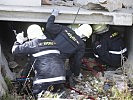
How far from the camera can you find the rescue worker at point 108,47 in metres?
8.08

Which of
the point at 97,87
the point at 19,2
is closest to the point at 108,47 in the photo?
the point at 97,87

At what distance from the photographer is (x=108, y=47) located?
8141mm

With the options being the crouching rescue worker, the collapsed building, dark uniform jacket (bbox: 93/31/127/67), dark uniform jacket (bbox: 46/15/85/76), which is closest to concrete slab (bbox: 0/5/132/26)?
the collapsed building

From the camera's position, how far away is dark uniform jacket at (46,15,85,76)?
7289 millimetres

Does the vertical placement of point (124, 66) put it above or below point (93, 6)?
below

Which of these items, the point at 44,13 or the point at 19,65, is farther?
the point at 19,65

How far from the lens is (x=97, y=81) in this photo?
7.40m

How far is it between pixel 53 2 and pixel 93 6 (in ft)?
4.44

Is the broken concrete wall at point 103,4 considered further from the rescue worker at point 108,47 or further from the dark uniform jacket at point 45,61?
the dark uniform jacket at point 45,61

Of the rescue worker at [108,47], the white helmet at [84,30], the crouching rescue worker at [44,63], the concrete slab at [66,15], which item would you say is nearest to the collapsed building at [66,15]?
the concrete slab at [66,15]

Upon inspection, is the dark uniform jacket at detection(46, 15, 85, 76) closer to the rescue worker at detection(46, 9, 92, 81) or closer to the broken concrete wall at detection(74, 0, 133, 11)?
the rescue worker at detection(46, 9, 92, 81)

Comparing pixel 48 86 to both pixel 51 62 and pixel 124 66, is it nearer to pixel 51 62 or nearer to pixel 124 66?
pixel 51 62

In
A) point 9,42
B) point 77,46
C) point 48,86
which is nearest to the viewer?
point 48,86

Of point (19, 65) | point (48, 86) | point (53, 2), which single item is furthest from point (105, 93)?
point (53, 2)
